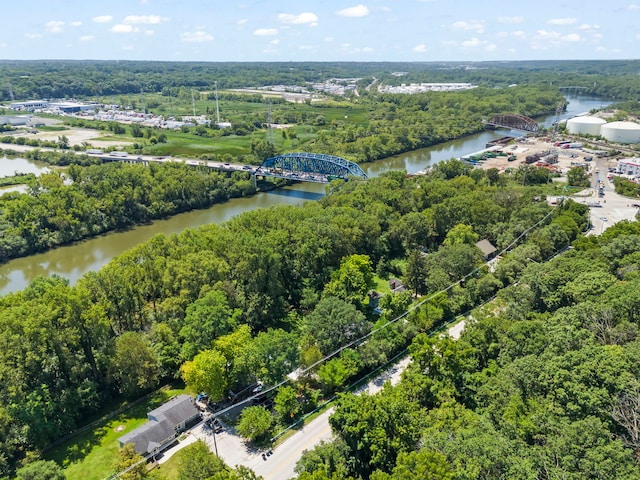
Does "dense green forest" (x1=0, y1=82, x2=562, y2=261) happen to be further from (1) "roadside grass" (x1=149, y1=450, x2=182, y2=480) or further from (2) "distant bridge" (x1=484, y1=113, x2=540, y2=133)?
(1) "roadside grass" (x1=149, y1=450, x2=182, y2=480)

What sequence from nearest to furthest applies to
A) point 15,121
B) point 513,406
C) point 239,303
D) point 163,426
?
point 513,406 → point 163,426 → point 239,303 → point 15,121

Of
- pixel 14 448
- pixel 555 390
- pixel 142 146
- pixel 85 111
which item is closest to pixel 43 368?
pixel 14 448

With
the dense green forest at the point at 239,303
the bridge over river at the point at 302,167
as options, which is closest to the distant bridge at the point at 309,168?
the bridge over river at the point at 302,167

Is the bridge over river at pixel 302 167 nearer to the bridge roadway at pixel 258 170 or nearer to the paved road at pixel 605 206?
the bridge roadway at pixel 258 170

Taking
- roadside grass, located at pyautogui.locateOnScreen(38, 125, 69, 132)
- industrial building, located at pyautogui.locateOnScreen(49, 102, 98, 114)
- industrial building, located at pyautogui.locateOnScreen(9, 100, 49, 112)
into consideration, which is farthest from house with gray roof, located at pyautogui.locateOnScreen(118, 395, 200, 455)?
industrial building, located at pyautogui.locateOnScreen(9, 100, 49, 112)

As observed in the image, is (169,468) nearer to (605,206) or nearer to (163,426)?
(163,426)

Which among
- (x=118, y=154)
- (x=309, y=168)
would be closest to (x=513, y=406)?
(x=309, y=168)
